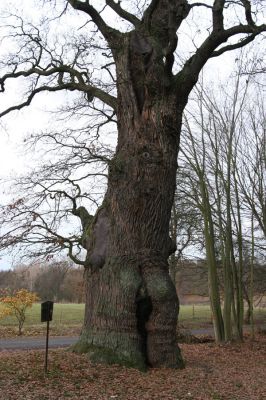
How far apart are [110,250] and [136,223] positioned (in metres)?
0.81

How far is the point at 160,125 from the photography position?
36.4 ft

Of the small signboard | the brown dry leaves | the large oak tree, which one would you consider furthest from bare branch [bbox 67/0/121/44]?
the brown dry leaves

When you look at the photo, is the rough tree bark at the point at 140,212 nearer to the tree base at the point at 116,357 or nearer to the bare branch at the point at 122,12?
the tree base at the point at 116,357

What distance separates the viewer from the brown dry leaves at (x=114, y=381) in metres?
7.64

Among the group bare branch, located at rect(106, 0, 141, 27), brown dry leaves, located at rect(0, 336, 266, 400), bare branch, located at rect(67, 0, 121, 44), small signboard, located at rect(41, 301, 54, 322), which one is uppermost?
bare branch, located at rect(106, 0, 141, 27)

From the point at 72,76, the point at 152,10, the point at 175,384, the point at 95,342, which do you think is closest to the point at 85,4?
the point at 152,10

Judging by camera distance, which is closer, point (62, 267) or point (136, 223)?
point (136, 223)

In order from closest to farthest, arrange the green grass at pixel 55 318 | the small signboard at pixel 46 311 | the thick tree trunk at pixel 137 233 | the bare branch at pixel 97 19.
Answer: the small signboard at pixel 46 311
the thick tree trunk at pixel 137 233
the bare branch at pixel 97 19
the green grass at pixel 55 318

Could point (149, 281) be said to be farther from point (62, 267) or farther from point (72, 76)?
point (62, 267)

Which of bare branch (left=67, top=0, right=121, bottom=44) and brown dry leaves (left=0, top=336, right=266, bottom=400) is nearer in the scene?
brown dry leaves (left=0, top=336, right=266, bottom=400)

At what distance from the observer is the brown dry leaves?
764 centimetres

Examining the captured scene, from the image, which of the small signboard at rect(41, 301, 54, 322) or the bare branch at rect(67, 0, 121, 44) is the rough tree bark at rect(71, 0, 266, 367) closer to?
the bare branch at rect(67, 0, 121, 44)

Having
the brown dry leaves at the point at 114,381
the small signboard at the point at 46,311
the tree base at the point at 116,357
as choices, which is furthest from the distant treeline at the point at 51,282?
the brown dry leaves at the point at 114,381

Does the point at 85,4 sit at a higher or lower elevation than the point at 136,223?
higher
